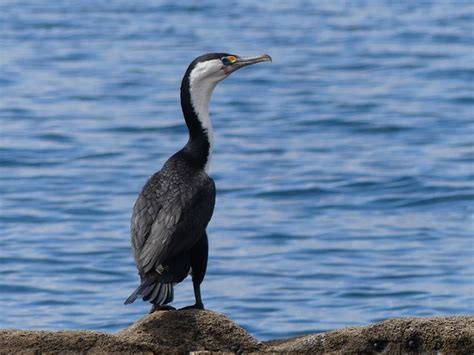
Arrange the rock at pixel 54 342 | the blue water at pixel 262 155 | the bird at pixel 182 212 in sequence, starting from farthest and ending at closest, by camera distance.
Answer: the blue water at pixel 262 155
the bird at pixel 182 212
the rock at pixel 54 342

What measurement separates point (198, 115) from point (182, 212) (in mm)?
767

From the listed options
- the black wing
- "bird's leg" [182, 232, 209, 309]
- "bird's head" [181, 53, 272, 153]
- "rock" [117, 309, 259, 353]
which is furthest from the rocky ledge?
"bird's head" [181, 53, 272, 153]

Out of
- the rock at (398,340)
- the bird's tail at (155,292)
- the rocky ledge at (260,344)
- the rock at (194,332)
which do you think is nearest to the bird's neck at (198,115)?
the bird's tail at (155,292)

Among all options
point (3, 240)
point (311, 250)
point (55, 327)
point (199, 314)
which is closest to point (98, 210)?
point (3, 240)

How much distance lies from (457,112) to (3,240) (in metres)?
7.17

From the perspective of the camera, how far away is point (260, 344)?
548cm

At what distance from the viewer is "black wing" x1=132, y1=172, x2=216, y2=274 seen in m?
6.42

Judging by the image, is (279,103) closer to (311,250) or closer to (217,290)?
(311,250)

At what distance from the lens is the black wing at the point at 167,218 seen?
6.42 m

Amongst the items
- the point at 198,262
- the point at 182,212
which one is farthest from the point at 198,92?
the point at 198,262

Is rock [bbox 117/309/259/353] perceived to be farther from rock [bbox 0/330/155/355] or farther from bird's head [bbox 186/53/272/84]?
bird's head [bbox 186/53/272/84]

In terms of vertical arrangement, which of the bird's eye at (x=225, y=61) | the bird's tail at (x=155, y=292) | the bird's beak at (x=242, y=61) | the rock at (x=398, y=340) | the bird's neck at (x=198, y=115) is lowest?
the bird's tail at (x=155, y=292)

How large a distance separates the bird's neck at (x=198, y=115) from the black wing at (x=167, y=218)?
23 cm

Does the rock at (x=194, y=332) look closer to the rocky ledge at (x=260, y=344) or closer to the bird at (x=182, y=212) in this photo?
the rocky ledge at (x=260, y=344)
